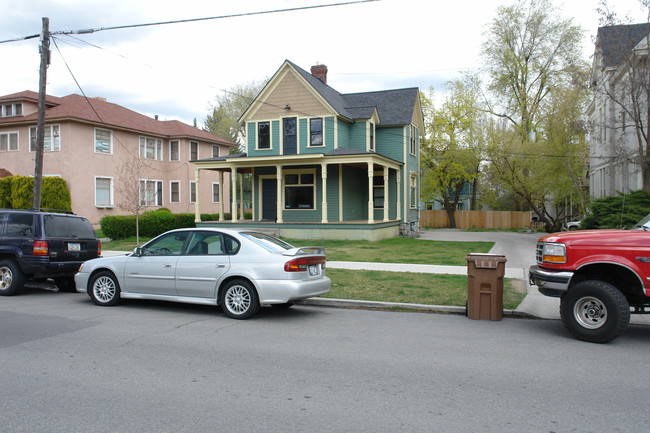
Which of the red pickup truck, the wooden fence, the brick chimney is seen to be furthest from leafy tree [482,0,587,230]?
the red pickup truck

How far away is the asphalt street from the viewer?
14.1ft

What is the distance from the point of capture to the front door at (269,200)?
28653mm

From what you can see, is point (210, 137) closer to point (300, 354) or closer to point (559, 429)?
point (300, 354)

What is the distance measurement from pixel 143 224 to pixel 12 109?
13.0m

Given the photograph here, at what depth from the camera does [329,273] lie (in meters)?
13.7

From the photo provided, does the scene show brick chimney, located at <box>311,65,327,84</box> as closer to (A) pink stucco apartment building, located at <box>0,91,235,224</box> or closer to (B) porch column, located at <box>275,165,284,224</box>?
(B) porch column, located at <box>275,165,284,224</box>

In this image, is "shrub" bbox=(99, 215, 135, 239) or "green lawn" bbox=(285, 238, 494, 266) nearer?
"green lawn" bbox=(285, 238, 494, 266)

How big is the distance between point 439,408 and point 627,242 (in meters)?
4.34

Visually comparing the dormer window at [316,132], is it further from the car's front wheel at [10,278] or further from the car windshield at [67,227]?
the car's front wheel at [10,278]

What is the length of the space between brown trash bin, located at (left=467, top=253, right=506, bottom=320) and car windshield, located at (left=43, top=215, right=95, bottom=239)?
8836 mm

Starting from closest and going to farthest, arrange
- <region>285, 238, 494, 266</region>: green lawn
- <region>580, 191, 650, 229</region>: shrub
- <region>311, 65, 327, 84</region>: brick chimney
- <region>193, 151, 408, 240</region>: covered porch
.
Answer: <region>285, 238, 494, 266</region>: green lawn < <region>580, 191, 650, 229</region>: shrub < <region>193, 151, 408, 240</region>: covered porch < <region>311, 65, 327, 84</region>: brick chimney

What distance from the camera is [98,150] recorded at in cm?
3039

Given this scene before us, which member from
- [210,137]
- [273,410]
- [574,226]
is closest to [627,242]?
[273,410]

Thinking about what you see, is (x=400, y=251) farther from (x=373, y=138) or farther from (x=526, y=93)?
(x=526, y=93)
